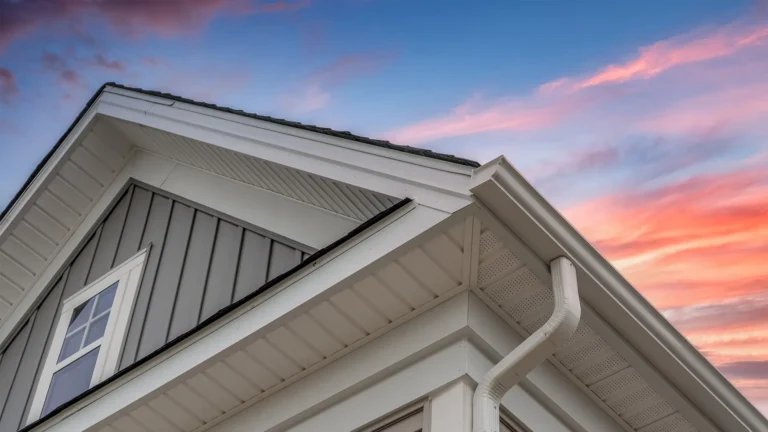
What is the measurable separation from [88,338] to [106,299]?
13.5 inches

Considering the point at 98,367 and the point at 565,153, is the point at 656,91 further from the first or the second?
the point at 98,367

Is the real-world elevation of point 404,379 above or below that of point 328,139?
below

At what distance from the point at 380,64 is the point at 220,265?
353 cm

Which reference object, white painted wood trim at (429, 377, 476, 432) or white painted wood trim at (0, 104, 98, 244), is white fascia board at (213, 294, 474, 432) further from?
white painted wood trim at (0, 104, 98, 244)

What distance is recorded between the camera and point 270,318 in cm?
470

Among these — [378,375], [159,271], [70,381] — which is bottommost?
[378,375]

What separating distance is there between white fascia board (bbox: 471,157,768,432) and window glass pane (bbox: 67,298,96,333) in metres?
3.98

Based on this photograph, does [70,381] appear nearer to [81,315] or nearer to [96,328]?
[96,328]

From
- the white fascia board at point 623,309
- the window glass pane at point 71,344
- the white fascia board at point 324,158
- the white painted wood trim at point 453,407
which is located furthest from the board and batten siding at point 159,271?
the white fascia board at point 623,309

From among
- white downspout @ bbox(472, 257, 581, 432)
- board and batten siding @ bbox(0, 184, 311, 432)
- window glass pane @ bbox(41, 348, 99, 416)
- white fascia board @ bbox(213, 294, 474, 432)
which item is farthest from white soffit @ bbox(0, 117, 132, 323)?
white downspout @ bbox(472, 257, 581, 432)

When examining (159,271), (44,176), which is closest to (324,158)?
(159,271)

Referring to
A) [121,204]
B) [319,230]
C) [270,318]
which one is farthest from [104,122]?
[270,318]

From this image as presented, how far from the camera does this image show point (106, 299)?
6.98 m

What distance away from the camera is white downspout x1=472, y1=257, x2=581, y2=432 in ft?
13.3
